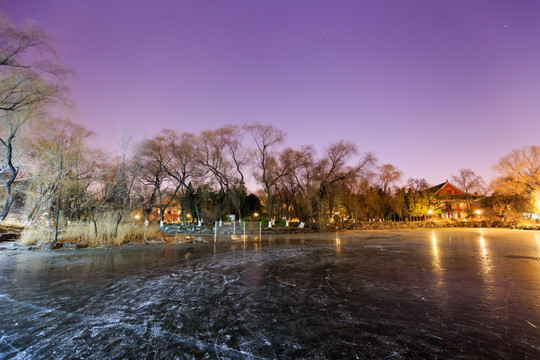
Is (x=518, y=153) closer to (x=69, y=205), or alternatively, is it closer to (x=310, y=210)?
(x=310, y=210)

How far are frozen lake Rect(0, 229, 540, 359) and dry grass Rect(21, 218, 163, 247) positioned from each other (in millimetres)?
5937

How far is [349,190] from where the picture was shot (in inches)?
1575

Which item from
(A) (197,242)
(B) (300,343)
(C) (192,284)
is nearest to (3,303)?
(C) (192,284)

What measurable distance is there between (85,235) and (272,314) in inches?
482

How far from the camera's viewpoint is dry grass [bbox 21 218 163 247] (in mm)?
11031

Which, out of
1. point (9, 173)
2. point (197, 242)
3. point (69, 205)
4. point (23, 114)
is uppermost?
point (23, 114)

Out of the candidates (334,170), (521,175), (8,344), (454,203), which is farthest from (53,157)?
(454,203)

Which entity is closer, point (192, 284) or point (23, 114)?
point (192, 284)

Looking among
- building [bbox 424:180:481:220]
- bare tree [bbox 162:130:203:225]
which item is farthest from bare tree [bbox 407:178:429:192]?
bare tree [bbox 162:130:203:225]

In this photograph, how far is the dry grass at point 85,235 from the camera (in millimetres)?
11031

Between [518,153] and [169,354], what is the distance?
43528 mm

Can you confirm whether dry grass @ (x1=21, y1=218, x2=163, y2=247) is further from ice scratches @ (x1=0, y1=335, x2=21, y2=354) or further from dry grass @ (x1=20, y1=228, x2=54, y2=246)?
ice scratches @ (x1=0, y1=335, x2=21, y2=354)

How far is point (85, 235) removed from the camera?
11.6 meters

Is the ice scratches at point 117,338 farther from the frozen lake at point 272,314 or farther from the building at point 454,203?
the building at point 454,203
